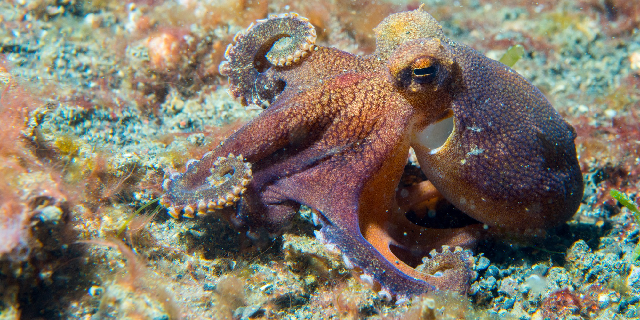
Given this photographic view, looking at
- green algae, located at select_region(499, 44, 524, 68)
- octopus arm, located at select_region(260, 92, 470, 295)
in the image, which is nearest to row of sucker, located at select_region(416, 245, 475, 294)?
octopus arm, located at select_region(260, 92, 470, 295)

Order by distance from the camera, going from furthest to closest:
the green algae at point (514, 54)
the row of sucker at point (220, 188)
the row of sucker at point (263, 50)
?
the green algae at point (514, 54) < the row of sucker at point (263, 50) < the row of sucker at point (220, 188)

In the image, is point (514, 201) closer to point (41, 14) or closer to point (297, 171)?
point (297, 171)

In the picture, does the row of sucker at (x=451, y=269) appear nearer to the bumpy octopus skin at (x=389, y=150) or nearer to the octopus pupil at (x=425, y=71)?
the bumpy octopus skin at (x=389, y=150)

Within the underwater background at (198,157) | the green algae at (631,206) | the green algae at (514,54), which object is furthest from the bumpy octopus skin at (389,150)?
the green algae at (514,54)

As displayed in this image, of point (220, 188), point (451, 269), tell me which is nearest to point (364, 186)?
point (451, 269)

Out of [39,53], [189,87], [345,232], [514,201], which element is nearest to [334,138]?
[345,232]

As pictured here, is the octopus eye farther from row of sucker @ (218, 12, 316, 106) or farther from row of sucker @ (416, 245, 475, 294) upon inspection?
row of sucker @ (416, 245, 475, 294)
